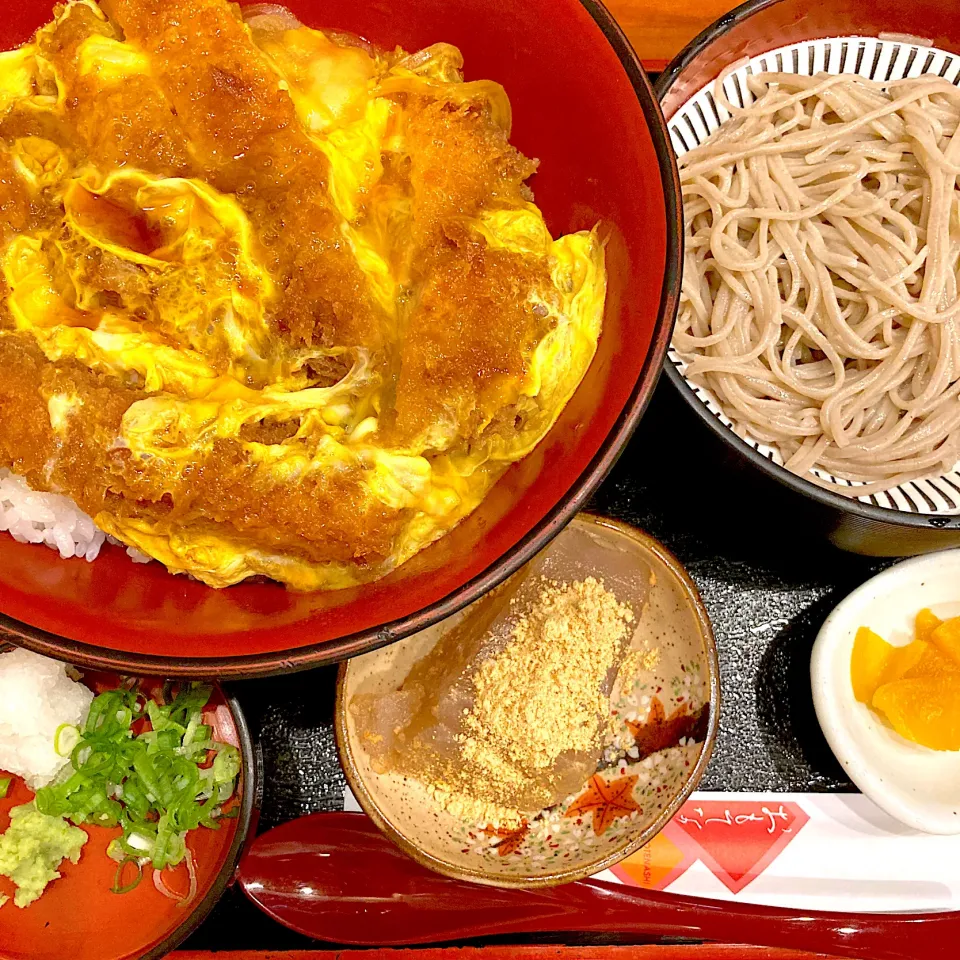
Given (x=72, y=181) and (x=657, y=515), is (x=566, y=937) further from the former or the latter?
(x=72, y=181)

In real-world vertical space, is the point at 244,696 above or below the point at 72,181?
below

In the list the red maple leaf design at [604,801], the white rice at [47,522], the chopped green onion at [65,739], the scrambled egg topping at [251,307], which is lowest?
the chopped green onion at [65,739]

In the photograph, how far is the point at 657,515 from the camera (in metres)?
2.08

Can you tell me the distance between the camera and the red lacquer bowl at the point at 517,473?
4.33ft

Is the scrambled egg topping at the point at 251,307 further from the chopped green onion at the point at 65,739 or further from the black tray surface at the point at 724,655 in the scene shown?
the chopped green onion at the point at 65,739

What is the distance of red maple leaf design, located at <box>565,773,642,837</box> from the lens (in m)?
1.91

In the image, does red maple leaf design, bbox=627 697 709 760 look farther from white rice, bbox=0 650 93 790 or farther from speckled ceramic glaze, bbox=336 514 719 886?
white rice, bbox=0 650 93 790

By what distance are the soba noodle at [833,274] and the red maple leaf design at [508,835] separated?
1.02 m

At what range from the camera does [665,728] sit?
1936 mm

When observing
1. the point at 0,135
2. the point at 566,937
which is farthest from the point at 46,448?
the point at 566,937

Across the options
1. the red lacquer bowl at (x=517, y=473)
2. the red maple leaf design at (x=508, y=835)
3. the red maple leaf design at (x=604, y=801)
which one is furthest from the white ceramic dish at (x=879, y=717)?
the red lacquer bowl at (x=517, y=473)

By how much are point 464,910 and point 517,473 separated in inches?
43.3

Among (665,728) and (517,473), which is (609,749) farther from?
(517,473)

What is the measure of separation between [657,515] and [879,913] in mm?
1025
